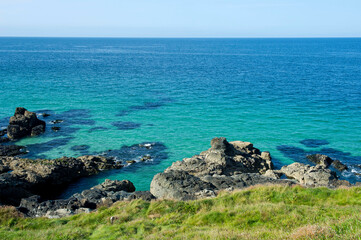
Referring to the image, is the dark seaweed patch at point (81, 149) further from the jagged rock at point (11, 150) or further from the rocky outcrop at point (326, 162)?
the rocky outcrop at point (326, 162)

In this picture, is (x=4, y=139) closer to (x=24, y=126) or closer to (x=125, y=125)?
(x=24, y=126)

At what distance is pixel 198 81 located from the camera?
355ft

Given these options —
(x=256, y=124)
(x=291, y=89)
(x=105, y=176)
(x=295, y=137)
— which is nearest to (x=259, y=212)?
(x=105, y=176)

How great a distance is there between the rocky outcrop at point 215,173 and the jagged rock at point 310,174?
378cm

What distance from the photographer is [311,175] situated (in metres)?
36.5

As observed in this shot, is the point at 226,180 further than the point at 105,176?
No

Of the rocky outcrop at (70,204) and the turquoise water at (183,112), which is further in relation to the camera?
the turquoise water at (183,112)

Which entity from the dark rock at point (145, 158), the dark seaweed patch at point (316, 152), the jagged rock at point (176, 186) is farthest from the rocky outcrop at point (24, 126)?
the dark seaweed patch at point (316, 152)

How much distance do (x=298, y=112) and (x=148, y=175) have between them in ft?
142

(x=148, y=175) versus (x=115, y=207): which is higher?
(x=115, y=207)

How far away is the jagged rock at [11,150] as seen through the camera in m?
46.5

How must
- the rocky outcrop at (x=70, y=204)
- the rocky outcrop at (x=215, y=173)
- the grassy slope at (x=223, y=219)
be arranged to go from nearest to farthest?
the grassy slope at (x=223, y=219), the rocky outcrop at (x=70, y=204), the rocky outcrop at (x=215, y=173)

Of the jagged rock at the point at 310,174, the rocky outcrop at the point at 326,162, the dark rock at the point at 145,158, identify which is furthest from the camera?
Result: the dark rock at the point at 145,158

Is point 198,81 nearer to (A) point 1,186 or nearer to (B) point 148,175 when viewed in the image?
(B) point 148,175
